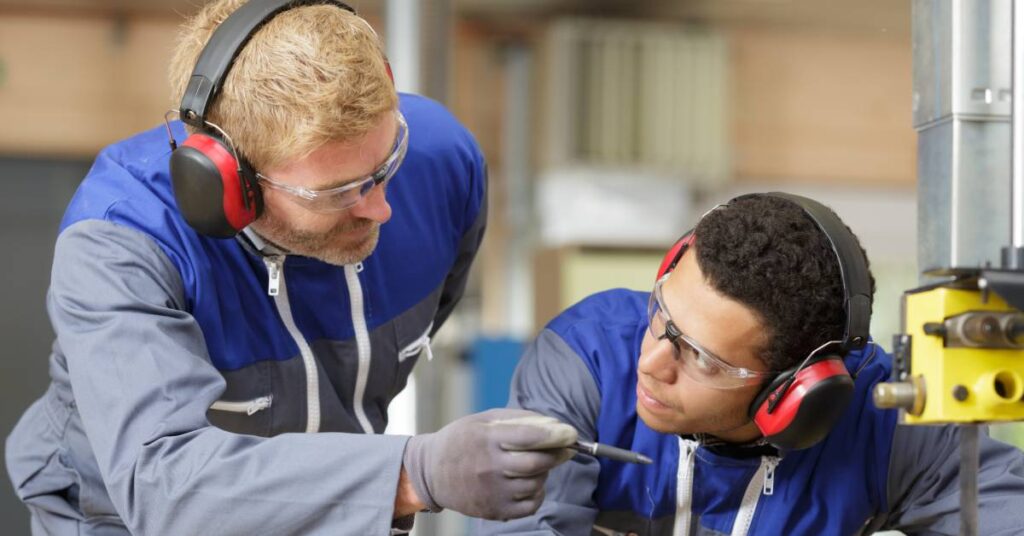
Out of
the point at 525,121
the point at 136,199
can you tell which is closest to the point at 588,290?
the point at 525,121

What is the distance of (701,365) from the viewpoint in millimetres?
1596

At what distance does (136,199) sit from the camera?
159cm

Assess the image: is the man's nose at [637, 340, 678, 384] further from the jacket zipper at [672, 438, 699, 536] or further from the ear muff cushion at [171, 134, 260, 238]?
the ear muff cushion at [171, 134, 260, 238]

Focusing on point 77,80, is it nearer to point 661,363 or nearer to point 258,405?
point 258,405

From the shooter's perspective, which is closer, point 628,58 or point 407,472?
point 407,472

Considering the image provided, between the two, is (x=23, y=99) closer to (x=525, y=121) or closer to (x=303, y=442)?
(x=525, y=121)

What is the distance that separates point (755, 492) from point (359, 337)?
65 centimetres

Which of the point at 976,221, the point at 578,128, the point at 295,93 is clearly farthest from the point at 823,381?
the point at 578,128

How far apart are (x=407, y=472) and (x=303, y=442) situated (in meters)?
0.12

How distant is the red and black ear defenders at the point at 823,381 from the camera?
59.1 inches

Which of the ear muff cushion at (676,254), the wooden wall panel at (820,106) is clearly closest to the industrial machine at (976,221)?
the ear muff cushion at (676,254)

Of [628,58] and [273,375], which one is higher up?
[628,58]

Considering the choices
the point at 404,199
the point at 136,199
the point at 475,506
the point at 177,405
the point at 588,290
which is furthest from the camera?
the point at 588,290

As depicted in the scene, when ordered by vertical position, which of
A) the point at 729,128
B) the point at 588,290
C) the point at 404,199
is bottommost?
the point at 588,290
